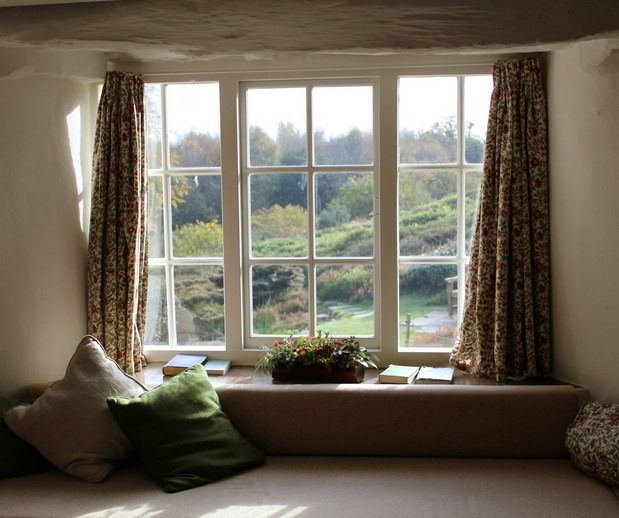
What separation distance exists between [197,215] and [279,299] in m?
0.67

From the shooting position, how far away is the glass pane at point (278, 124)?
378 centimetres

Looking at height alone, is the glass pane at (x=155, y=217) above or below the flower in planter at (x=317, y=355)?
above

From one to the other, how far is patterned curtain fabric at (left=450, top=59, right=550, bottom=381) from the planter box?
2.06ft

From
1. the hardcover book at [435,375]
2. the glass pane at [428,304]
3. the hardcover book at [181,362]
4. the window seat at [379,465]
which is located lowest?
the window seat at [379,465]

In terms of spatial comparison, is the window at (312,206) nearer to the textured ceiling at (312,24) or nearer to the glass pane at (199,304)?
the glass pane at (199,304)

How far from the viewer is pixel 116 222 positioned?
11.9 feet

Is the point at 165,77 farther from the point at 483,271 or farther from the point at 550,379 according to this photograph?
the point at 550,379

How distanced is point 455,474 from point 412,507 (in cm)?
37

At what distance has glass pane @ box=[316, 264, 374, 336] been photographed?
3799 millimetres

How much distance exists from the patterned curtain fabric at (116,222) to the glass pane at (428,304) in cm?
Answer: 148

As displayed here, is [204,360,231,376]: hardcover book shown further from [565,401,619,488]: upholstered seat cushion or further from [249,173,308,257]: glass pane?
[565,401,619,488]: upholstered seat cushion

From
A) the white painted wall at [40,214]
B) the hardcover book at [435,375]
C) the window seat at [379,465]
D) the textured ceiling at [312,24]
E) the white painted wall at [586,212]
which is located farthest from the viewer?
the hardcover book at [435,375]

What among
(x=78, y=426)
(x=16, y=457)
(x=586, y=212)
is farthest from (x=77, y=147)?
(x=586, y=212)

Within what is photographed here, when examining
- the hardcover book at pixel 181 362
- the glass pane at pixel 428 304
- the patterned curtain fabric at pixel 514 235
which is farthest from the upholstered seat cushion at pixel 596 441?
the hardcover book at pixel 181 362
